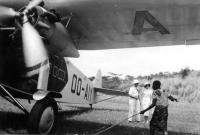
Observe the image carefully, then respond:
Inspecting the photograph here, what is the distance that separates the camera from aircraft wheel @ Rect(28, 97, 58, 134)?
589cm

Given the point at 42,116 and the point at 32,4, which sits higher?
the point at 32,4

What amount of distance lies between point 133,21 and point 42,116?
313 centimetres

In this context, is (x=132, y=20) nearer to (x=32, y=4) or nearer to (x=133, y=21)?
(x=133, y=21)

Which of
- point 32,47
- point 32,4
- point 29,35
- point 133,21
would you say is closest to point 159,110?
point 133,21

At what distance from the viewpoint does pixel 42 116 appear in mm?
6102

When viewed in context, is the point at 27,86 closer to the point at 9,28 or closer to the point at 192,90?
the point at 9,28

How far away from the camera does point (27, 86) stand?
689 cm

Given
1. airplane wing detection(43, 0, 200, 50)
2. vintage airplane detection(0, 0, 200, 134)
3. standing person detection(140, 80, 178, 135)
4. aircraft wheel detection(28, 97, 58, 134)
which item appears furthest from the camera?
airplane wing detection(43, 0, 200, 50)

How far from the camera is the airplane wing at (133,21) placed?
6.71 meters

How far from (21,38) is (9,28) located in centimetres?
36

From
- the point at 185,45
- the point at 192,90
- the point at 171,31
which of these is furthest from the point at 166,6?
the point at 192,90

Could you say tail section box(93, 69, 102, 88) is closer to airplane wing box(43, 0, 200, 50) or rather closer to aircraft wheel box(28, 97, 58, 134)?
airplane wing box(43, 0, 200, 50)

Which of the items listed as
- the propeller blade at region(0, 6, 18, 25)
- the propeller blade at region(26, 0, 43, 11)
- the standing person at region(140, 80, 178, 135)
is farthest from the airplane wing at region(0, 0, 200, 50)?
the standing person at region(140, 80, 178, 135)

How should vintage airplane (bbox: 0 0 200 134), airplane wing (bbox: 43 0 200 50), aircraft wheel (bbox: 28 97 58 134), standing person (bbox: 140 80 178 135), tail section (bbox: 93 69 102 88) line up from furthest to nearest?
tail section (bbox: 93 69 102 88) < airplane wing (bbox: 43 0 200 50) < standing person (bbox: 140 80 178 135) < vintage airplane (bbox: 0 0 200 134) < aircraft wheel (bbox: 28 97 58 134)
